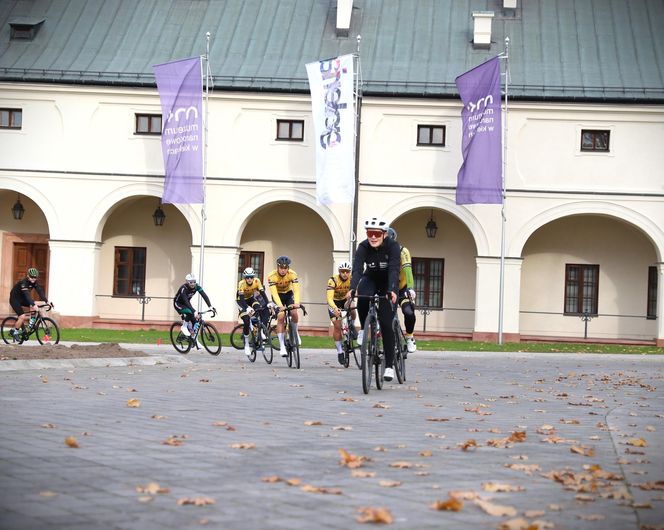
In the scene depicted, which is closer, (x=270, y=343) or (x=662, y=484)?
(x=662, y=484)

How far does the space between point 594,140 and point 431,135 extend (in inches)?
191

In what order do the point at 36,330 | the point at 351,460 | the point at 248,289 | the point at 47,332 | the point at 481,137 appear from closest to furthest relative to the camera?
the point at 351,460 → the point at 248,289 → the point at 36,330 → the point at 47,332 → the point at 481,137

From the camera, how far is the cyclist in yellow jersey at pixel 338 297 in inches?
709

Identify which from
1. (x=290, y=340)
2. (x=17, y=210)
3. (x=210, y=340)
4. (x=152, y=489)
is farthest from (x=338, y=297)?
(x=17, y=210)

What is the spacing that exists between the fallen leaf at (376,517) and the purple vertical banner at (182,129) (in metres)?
26.7

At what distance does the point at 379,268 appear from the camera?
13336 millimetres

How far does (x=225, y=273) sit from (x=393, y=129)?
6682 millimetres

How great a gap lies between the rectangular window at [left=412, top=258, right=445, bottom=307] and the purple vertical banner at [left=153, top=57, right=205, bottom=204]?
8.03 m

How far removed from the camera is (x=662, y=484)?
695 cm

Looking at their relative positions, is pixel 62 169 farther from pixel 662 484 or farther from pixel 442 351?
pixel 662 484

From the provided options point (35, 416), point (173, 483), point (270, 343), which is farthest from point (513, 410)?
point (270, 343)

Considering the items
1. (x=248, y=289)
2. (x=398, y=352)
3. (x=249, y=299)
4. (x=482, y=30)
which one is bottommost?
(x=398, y=352)

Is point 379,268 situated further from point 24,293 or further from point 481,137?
point 481,137

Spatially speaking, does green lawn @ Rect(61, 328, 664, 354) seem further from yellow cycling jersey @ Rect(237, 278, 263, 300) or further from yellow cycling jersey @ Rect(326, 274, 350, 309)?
yellow cycling jersey @ Rect(326, 274, 350, 309)
